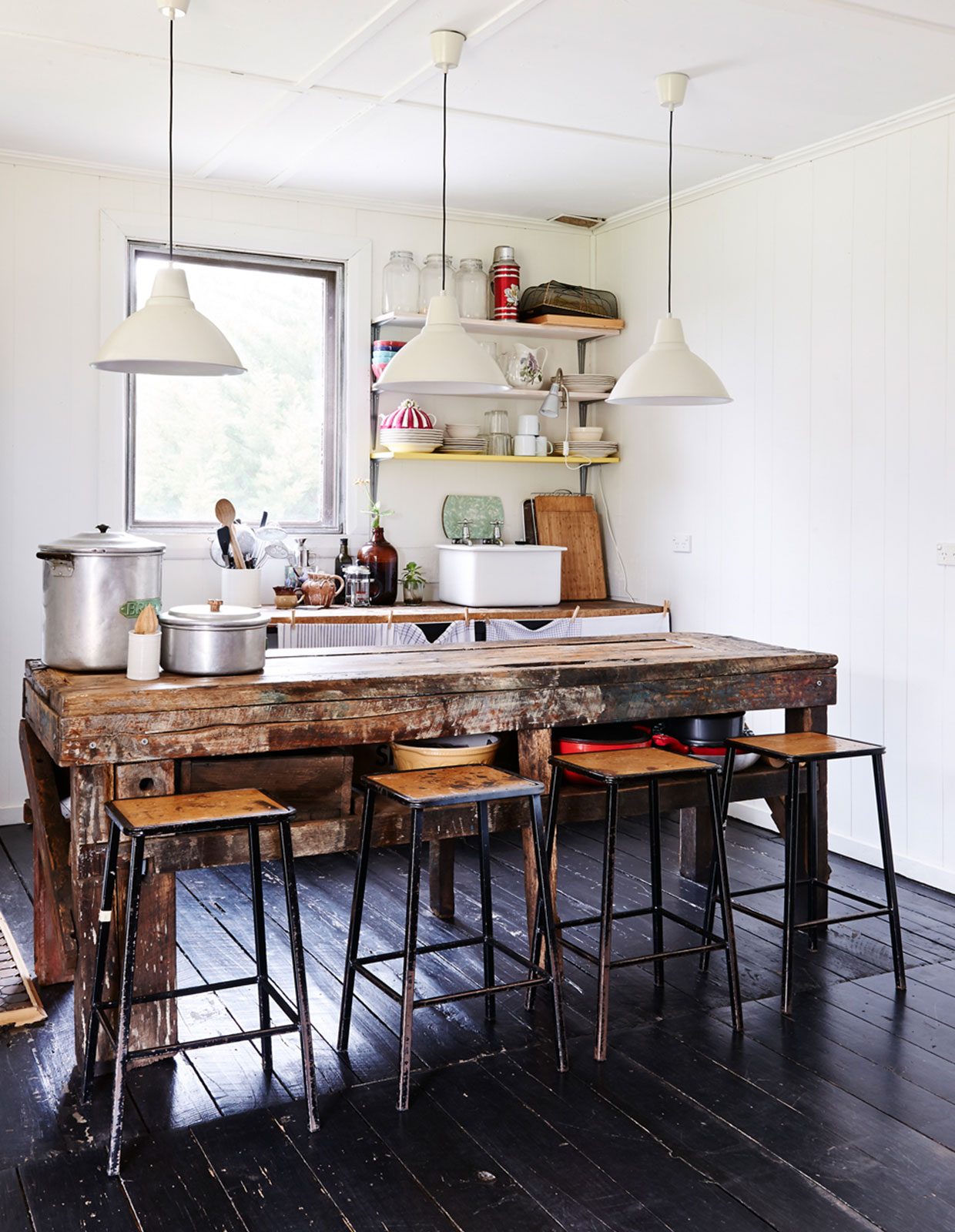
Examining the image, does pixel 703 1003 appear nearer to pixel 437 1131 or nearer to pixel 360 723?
pixel 437 1131

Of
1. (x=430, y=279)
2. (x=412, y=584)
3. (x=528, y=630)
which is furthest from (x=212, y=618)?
(x=430, y=279)

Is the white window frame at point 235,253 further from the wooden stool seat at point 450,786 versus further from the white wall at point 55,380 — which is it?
the wooden stool seat at point 450,786

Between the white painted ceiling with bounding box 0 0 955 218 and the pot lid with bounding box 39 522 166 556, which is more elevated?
the white painted ceiling with bounding box 0 0 955 218

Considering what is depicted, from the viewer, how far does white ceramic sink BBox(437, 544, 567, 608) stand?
496 cm

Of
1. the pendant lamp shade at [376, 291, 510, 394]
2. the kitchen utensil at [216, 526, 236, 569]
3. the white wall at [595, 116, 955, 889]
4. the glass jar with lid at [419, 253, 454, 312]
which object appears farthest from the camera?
the glass jar with lid at [419, 253, 454, 312]

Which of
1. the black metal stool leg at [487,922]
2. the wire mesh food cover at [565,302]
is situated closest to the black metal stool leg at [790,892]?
the black metal stool leg at [487,922]

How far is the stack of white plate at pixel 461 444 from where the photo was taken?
17.3ft

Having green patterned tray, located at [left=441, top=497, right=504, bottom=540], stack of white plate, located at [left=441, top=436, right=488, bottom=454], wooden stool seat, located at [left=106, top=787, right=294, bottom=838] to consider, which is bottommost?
wooden stool seat, located at [left=106, top=787, right=294, bottom=838]

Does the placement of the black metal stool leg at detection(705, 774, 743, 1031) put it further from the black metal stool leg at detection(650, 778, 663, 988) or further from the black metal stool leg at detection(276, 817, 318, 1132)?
the black metal stool leg at detection(276, 817, 318, 1132)

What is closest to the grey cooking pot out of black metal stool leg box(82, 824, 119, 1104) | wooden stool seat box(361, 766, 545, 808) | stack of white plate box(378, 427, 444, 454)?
wooden stool seat box(361, 766, 545, 808)

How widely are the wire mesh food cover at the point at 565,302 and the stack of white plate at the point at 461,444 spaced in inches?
27.1

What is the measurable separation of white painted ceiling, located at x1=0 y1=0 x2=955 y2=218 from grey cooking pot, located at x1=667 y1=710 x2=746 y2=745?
2022mm

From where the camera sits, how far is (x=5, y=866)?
13.7 feet

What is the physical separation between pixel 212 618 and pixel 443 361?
1028mm
